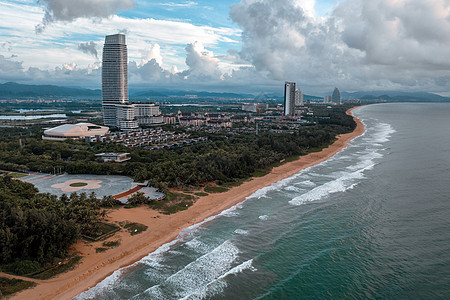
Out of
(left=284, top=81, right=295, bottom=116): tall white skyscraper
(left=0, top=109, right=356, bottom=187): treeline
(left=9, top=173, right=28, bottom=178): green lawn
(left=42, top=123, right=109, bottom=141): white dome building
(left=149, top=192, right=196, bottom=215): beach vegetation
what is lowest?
(left=149, top=192, right=196, bottom=215): beach vegetation

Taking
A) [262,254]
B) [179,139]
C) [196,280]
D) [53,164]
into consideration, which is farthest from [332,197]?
[179,139]

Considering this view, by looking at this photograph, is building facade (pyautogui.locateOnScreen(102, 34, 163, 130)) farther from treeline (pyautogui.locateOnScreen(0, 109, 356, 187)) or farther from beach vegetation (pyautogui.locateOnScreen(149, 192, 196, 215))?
beach vegetation (pyautogui.locateOnScreen(149, 192, 196, 215))

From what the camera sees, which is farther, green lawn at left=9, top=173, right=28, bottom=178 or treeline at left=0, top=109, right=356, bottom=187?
green lawn at left=9, top=173, right=28, bottom=178

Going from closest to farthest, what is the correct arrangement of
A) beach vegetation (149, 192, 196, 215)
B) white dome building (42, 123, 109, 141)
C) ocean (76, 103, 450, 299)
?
ocean (76, 103, 450, 299) < beach vegetation (149, 192, 196, 215) < white dome building (42, 123, 109, 141)

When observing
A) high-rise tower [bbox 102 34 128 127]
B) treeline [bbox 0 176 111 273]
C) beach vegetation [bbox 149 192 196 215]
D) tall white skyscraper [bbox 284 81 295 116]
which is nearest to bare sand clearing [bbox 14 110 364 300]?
beach vegetation [bbox 149 192 196 215]

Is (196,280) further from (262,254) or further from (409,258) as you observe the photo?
(409,258)

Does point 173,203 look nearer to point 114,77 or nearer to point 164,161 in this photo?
point 164,161

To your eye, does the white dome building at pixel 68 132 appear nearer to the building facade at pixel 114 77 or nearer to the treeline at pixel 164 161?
the treeline at pixel 164 161
